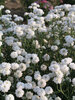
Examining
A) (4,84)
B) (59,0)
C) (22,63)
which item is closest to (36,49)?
(22,63)

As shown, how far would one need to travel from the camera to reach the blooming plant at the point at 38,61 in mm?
2596

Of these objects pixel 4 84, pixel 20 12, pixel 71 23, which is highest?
pixel 71 23

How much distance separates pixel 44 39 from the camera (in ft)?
11.8

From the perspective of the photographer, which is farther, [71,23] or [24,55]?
[71,23]

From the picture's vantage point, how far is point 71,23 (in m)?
3.59

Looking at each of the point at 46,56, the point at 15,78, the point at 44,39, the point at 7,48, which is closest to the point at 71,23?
the point at 44,39

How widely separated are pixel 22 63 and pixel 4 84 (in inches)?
17.3

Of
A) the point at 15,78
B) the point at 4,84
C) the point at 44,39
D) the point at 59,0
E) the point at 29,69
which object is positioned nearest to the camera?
the point at 4,84

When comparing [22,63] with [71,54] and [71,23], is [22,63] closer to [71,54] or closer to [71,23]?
[71,54]

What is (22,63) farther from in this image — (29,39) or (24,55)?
(29,39)

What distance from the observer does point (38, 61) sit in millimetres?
3232

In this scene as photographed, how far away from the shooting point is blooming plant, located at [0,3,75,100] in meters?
2.60

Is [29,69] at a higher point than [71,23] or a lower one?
Answer: lower

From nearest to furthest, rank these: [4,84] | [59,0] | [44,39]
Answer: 1. [4,84]
2. [44,39]
3. [59,0]
